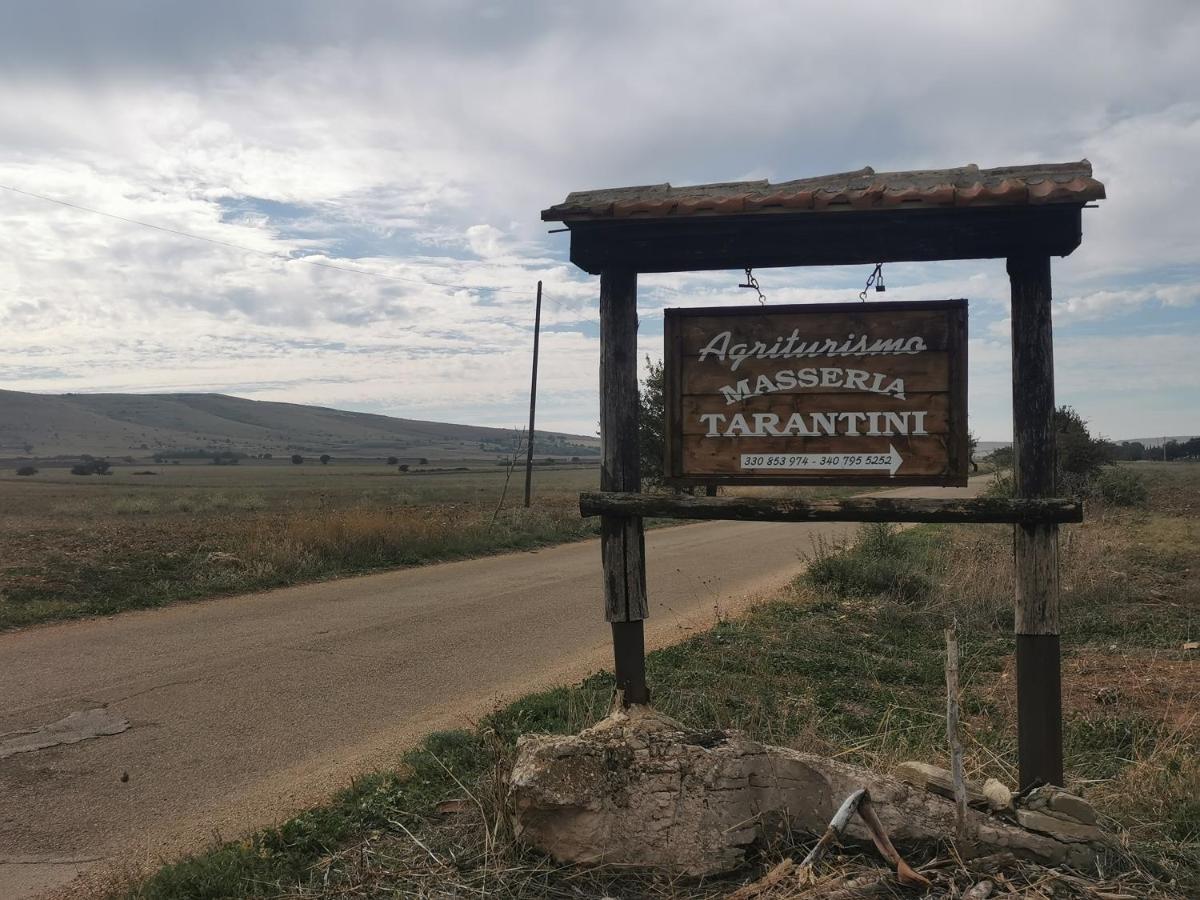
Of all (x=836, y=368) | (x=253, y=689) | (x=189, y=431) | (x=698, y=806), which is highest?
(x=189, y=431)

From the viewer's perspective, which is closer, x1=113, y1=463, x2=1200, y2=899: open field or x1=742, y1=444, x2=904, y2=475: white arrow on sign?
x1=113, y1=463, x2=1200, y2=899: open field

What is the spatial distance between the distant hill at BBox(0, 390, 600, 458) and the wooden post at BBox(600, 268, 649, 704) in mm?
132599

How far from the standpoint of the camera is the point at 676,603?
36.4ft

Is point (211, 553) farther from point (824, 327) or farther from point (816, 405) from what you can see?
point (824, 327)

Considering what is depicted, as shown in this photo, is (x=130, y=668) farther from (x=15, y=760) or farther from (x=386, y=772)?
(x=386, y=772)

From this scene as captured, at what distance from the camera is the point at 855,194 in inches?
163

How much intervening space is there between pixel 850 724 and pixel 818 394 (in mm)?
2487

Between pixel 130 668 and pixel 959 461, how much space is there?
6.77 m

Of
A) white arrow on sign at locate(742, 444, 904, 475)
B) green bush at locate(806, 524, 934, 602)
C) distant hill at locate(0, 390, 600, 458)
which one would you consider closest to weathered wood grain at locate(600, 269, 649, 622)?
white arrow on sign at locate(742, 444, 904, 475)

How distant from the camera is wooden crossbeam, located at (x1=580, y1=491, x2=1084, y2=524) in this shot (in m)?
4.03

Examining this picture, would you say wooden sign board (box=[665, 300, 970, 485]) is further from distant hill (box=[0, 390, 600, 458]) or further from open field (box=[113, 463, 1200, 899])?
distant hill (box=[0, 390, 600, 458])

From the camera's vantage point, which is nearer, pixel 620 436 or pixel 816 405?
pixel 816 405

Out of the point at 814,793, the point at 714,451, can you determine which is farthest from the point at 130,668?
the point at 814,793

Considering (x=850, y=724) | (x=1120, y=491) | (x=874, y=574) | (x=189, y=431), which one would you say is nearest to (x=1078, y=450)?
Result: (x=1120, y=491)
